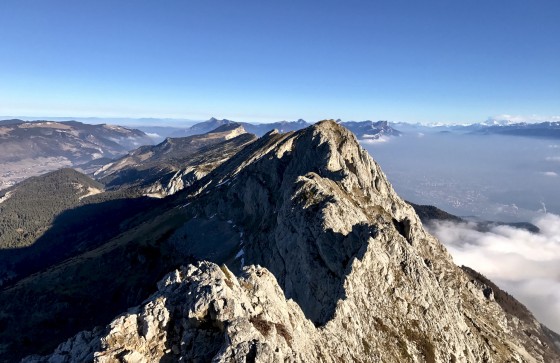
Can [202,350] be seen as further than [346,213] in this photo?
No

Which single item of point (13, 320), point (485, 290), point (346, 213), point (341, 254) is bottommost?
point (13, 320)

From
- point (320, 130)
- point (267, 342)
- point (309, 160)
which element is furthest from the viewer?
point (320, 130)

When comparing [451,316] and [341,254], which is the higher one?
[341,254]

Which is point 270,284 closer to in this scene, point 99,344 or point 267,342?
point 267,342

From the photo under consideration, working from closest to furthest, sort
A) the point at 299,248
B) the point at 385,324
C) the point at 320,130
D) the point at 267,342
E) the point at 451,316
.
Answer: the point at 267,342
the point at 385,324
the point at 451,316
the point at 299,248
the point at 320,130

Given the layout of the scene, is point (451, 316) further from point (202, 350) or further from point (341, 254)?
point (202, 350)

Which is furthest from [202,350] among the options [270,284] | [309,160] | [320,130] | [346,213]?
[320,130]
